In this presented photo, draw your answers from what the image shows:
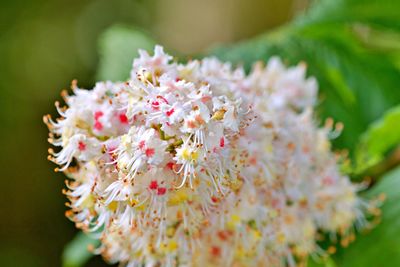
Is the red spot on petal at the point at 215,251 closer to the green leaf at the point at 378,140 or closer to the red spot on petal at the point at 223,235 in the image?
the red spot on petal at the point at 223,235

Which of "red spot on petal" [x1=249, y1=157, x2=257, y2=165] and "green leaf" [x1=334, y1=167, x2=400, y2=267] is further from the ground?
"red spot on petal" [x1=249, y1=157, x2=257, y2=165]

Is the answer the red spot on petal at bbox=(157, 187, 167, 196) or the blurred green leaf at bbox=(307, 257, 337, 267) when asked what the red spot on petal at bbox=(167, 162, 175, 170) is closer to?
the red spot on petal at bbox=(157, 187, 167, 196)

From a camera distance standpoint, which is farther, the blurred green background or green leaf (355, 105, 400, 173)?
the blurred green background

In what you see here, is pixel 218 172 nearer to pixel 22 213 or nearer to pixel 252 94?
pixel 252 94

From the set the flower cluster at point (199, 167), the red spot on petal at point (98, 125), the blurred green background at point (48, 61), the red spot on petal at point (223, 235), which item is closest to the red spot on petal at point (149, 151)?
the flower cluster at point (199, 167)

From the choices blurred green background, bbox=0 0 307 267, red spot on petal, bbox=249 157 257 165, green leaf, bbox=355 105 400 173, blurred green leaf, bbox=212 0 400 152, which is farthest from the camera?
blurred green background, bbox=0 0 307 267

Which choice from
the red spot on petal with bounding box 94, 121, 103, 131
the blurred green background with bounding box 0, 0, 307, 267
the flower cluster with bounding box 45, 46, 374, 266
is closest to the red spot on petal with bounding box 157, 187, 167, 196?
the flower cluster with bounding box 45, 46, 374, 266

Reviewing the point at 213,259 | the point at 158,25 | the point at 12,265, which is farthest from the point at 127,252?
the point at 158,25

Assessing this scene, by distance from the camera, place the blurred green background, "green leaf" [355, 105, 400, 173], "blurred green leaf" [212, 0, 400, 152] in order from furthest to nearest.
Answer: the blurred green background < "blurred green leaf" [212, 0, 400, 152] < "green leaf" [355, 105, 400, 173]
